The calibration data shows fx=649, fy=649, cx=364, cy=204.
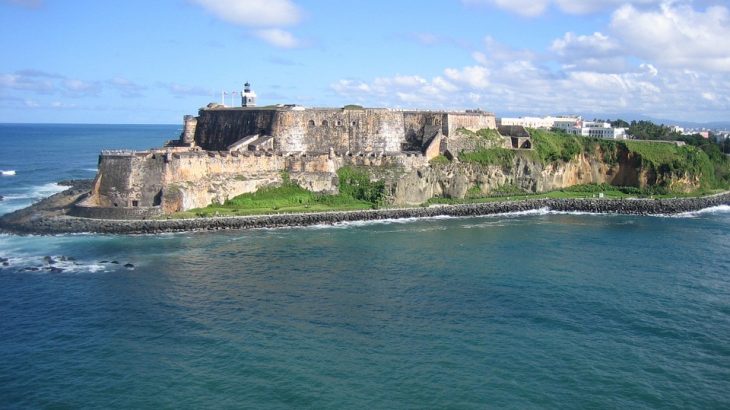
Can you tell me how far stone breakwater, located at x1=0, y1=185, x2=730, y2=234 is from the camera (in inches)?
1522

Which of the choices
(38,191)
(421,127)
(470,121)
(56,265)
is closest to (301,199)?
(421,127)

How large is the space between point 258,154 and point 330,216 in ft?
26.6

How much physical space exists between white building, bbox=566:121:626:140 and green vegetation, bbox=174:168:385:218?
149ft

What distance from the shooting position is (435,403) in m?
17.7

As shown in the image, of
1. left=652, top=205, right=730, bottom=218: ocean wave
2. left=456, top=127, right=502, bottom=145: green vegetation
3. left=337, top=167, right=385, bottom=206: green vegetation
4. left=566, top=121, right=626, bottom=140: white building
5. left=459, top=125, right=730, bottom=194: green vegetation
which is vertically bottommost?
left=652, top=205, right=730, bottom=218: ocean wave

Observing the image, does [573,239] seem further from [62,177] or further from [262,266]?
[62,177]

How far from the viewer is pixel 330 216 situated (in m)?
43.5

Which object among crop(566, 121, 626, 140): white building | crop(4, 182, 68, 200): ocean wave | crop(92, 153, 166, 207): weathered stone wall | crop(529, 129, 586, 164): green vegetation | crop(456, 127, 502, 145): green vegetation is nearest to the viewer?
crop(92, 153, 166, 207): weathered stone wall

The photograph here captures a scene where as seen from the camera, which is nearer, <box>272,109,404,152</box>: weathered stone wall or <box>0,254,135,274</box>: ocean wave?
<box>0,254,135,274</box>: ocean wave

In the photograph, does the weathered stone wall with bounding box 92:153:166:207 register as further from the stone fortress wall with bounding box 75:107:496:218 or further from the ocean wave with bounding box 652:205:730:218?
the ocean wave with bounding box 652:205:730:218

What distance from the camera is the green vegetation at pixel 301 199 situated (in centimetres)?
4338

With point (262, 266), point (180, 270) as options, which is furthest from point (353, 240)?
point (180, 270)

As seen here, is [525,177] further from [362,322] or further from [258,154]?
[362,322]

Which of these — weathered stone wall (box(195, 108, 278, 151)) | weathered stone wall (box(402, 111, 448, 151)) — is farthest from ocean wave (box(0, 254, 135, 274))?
weathered stone wall (box(402, 111, 448, 151))
